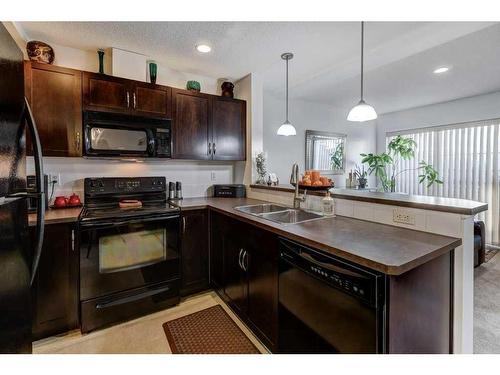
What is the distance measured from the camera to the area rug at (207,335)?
5.62ft

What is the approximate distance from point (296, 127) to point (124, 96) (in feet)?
9.01

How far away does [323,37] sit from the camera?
2.22 m

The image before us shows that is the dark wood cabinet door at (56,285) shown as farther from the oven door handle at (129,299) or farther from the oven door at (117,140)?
the oven door at (117,140)

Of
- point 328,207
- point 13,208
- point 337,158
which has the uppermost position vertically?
point 337,158

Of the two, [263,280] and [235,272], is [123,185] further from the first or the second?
[263,280]

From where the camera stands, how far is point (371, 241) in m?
1.24

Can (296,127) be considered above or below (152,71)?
below

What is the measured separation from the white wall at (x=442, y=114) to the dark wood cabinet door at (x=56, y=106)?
561cm

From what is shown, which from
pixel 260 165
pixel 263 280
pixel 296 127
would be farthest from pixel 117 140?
pixel 296 127

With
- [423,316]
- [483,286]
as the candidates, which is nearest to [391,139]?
[483,286]

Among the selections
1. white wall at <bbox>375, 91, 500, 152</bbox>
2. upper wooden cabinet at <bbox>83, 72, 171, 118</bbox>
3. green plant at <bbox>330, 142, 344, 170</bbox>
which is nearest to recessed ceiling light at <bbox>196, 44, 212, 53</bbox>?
upper wooden cabinet at <bbox>83, 72, 171, 118</bbox>

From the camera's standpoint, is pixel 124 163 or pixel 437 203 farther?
pixel 124 163

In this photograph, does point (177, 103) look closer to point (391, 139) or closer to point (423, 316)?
point (423, 316)

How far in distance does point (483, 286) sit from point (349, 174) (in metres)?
2.67
